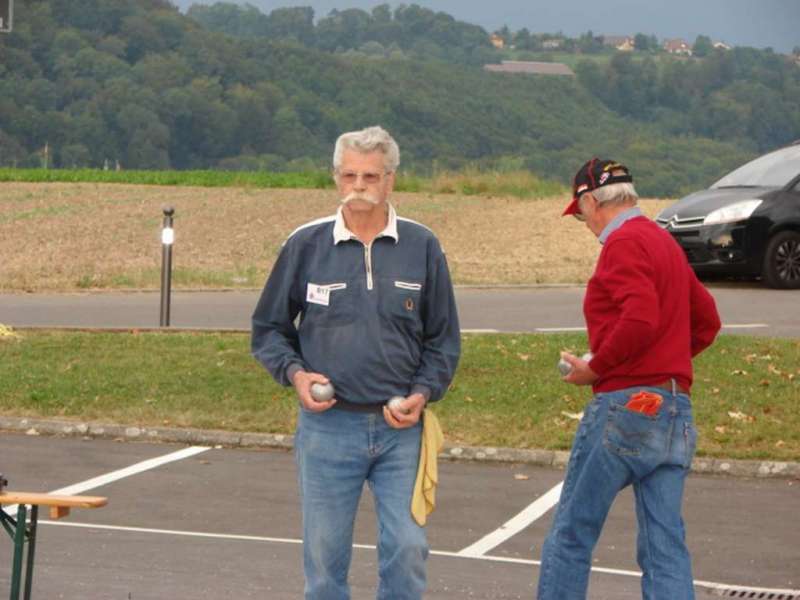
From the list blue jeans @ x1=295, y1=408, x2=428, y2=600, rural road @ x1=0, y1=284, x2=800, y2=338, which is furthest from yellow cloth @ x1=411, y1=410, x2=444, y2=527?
rural road @ x1=0, y1=284, x2=800, y2=338

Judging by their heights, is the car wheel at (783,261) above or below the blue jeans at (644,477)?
below

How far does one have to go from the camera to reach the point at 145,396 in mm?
16281

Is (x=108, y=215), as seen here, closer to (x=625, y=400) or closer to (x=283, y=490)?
(x=283, y=490)

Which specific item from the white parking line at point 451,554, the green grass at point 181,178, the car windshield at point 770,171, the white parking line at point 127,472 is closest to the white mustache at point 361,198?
the white parking line at point 451,554

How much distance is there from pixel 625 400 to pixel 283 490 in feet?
17.9

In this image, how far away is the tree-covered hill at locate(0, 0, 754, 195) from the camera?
8994 centimetres

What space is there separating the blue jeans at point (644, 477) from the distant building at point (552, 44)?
522 ft

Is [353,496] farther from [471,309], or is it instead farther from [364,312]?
[471,309]

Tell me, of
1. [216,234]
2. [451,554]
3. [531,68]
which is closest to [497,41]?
[531,68]

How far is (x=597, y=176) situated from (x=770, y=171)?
19790mm

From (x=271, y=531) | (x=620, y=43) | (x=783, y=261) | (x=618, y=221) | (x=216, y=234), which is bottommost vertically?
(x=216, y=234)

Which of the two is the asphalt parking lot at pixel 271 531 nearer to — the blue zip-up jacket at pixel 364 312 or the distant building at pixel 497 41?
the blue zip-up jacket at pixel 364 312

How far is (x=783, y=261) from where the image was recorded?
1016 inches

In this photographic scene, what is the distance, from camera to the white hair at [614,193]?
7.72 meters
